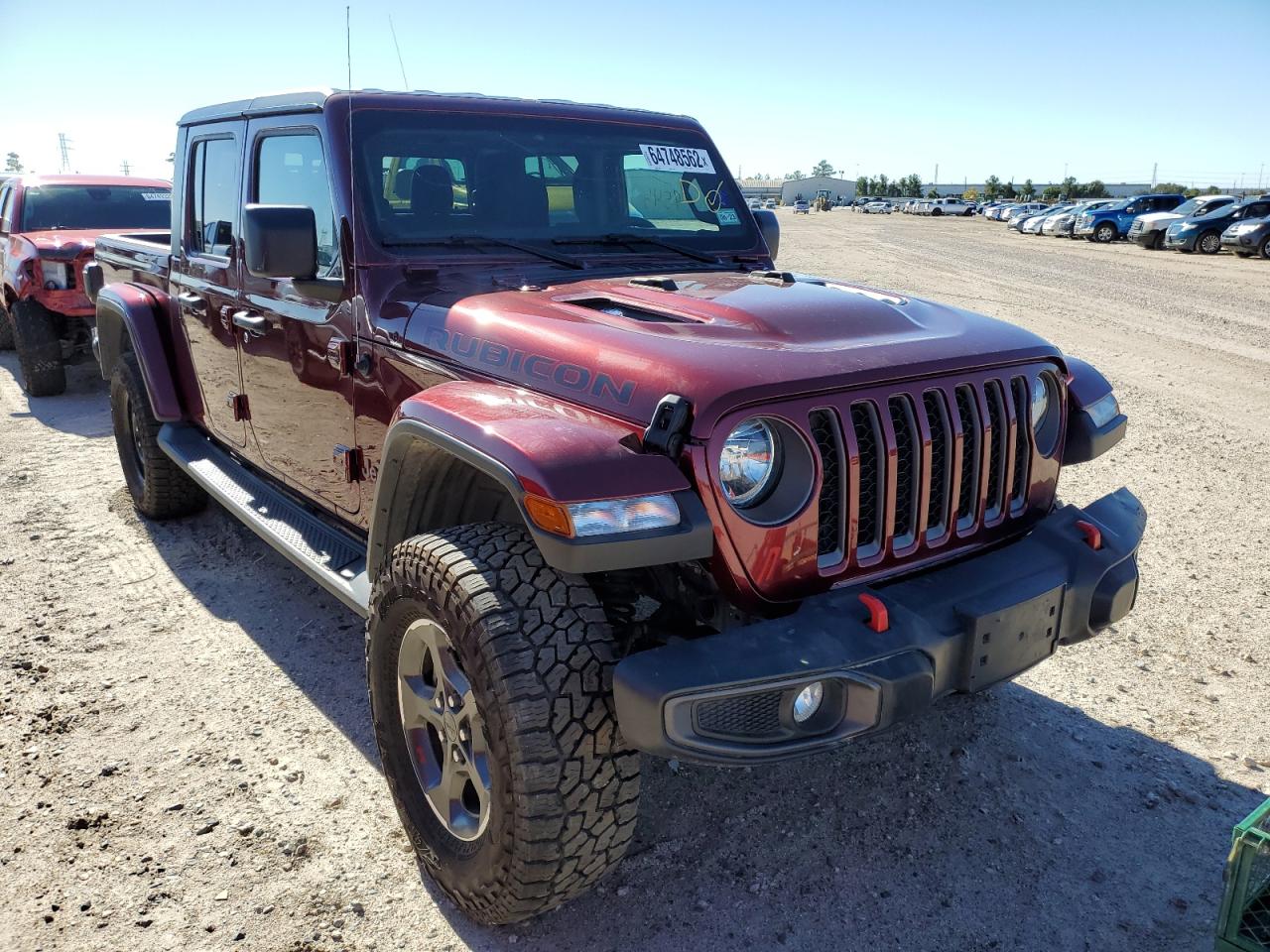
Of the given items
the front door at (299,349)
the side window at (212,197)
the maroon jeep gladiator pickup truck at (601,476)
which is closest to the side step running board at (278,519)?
the maroon jeep gladiator pickup truck at (601,476)

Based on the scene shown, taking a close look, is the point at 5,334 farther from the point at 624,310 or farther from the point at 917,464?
the point at 917,464

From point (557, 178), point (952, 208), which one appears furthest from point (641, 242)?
point (952, 208)

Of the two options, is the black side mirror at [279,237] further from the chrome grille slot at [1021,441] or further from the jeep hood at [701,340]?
the chrome grille slot at [1021,441]

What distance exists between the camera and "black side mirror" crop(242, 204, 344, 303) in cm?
291

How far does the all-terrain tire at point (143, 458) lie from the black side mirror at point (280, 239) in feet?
7.33

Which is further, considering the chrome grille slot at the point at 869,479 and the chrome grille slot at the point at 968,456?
the chrome grille slot at the point at 968,456

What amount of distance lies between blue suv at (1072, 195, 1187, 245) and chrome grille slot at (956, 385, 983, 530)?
97.3 ft

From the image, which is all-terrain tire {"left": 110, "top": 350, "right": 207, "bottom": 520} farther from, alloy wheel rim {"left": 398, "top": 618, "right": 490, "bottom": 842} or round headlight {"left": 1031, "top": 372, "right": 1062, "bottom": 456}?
round headlight {"left": 1031, "top": 372, "right": 1062, "bottom": 456}

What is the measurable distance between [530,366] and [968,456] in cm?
120

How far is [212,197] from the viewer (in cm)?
430

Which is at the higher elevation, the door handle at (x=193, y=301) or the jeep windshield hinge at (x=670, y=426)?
the door handle at (x=193, y=301)

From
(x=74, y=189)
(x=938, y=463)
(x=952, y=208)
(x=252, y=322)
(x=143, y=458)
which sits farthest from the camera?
(x=952, y=208)

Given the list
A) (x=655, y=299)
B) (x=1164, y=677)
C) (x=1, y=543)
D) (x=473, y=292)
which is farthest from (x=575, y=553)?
(x=1, y=543)

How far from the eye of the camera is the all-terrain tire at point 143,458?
4.96 meters
